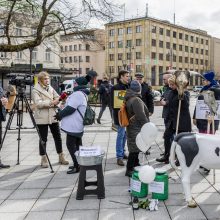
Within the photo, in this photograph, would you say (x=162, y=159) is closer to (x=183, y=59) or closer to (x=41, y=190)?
(x=41, y=190)

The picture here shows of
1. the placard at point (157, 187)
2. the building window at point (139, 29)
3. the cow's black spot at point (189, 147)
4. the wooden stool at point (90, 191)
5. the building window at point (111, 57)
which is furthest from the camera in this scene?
the building window at point (111, 57)

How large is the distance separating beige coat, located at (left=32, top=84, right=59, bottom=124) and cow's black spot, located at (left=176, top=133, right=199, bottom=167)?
125 inches

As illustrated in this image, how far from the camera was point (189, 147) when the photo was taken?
15.6 ft

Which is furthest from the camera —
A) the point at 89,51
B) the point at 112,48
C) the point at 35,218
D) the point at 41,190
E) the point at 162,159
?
the point at 89,51

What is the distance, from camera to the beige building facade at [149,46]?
77312 millimetres

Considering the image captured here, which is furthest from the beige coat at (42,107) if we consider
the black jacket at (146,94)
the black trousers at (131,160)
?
the black jacket at (146,94)

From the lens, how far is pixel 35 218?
4.52 metres

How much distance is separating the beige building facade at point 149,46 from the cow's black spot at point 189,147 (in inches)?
2655

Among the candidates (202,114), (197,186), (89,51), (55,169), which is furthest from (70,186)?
(89,51)

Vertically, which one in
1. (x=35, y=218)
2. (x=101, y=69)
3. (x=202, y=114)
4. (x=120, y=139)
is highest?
(x=101, y=69)

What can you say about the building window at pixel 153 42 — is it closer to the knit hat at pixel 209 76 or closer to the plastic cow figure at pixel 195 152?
the knit hat at pixel 209 76

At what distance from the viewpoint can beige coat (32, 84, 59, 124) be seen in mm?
6992

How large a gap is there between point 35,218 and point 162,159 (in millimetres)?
3729

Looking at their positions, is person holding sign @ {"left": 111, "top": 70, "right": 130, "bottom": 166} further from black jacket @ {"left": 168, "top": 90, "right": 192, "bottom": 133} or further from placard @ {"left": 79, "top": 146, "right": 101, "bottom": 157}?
placard @ {"left": 79, "top": 146, "right": 101, "bottom": 157}
